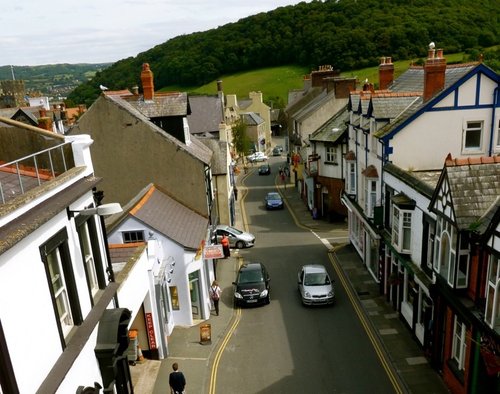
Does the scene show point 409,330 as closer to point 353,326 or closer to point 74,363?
point 353,326

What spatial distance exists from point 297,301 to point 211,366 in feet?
21.5

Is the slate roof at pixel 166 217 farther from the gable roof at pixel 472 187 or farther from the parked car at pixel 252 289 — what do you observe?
the gable roof at pixel 472 187

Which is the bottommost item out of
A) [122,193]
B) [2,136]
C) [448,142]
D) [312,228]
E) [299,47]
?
[312,228]

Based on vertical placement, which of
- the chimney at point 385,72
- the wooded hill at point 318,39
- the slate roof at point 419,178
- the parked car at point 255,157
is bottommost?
the parked car at point 255,157

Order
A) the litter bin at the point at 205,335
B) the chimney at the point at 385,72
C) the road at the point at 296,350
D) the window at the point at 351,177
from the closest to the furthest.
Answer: the road at the point at 296,350, the litter bin at the point at 205,335, the window at the point at 351,177, the chimney at the point at 385,72

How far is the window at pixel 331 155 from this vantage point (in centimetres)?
3272

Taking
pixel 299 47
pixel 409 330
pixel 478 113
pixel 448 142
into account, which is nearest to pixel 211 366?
pixel 409 330

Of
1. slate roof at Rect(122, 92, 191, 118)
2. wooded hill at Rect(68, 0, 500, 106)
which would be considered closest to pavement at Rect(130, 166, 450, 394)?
slate roof at Rect(122, 92, 191, 118)

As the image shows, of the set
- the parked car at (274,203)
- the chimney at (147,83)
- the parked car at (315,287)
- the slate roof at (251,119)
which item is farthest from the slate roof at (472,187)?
the slate roof at (251,119)

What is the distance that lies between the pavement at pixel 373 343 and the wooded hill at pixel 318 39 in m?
89.8

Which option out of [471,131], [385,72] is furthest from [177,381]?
[385,72]

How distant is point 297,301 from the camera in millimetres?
21219

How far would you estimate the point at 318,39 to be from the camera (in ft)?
Answer: 390

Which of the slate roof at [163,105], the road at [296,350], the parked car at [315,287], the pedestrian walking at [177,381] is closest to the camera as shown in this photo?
the pedestrian walking at [177,381]
